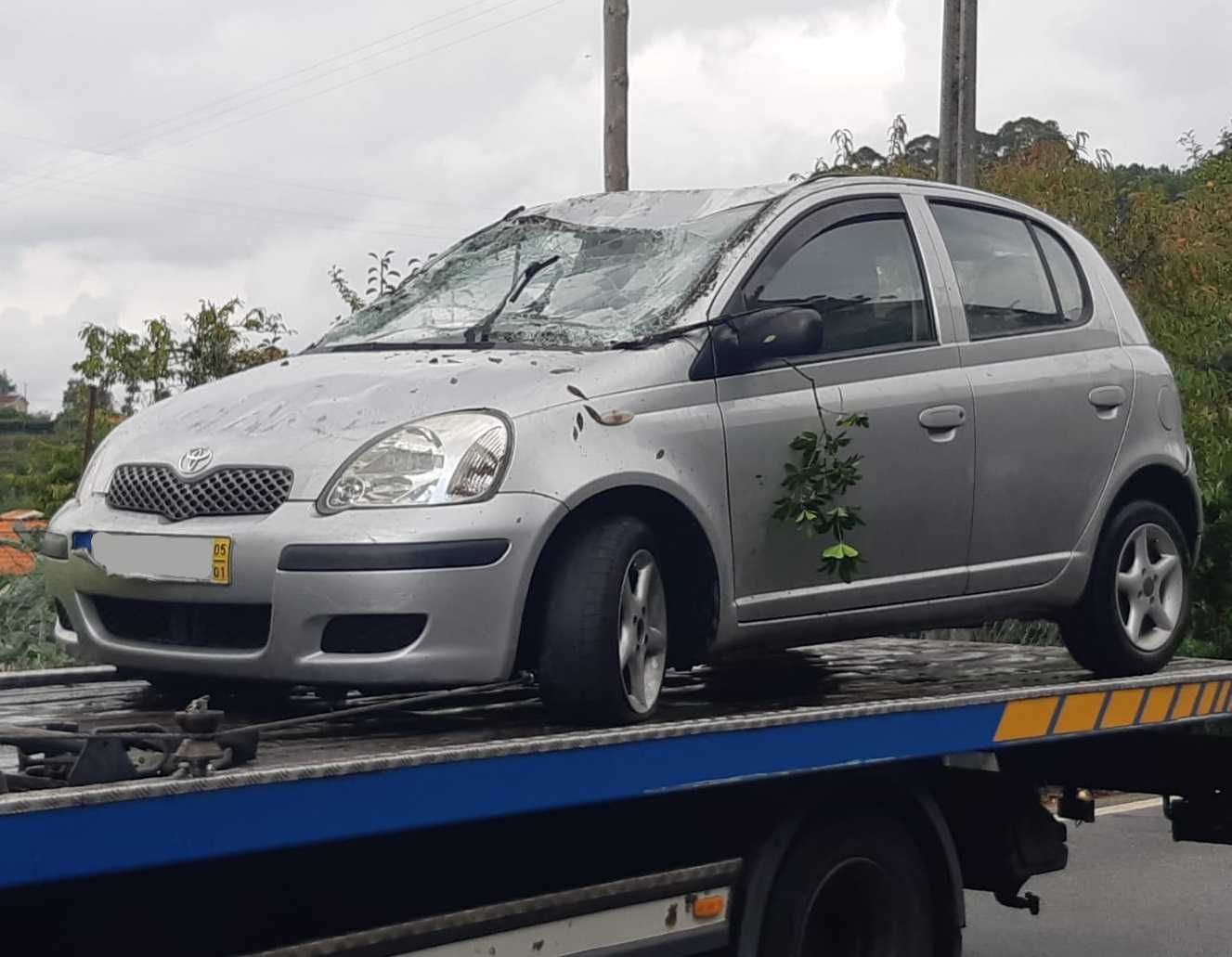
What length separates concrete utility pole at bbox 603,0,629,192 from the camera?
16.3m

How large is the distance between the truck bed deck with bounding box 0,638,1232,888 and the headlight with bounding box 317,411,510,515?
0.50 metres

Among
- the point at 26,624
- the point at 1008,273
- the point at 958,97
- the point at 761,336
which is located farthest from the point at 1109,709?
the point at 958,97

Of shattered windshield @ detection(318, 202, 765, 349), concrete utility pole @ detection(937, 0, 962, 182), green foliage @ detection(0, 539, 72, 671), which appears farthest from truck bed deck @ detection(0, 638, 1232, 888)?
concrete utility pole @ detection(937, 0, 962, 182)

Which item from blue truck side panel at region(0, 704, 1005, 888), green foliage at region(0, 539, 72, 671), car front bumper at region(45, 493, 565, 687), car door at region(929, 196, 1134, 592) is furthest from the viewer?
green foliage at region(0, 539, 72, 671)

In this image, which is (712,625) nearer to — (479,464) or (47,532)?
(479,464)

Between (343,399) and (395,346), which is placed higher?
(395,346)

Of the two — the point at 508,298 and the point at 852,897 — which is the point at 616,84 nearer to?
the point at 508,298

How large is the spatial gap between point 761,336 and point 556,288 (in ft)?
2.04

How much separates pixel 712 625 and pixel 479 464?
2.97 feet

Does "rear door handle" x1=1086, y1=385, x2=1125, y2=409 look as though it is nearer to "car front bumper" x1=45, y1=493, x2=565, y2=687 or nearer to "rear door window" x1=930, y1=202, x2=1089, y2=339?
"rear door window" x1=930, y1=202, x2=1089, y2=339

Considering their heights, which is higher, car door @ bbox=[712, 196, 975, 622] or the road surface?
car door @ bbox=[712, 196, 975, 622]

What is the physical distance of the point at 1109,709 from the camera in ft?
18.2

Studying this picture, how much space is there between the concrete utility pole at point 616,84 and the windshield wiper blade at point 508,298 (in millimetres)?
11246

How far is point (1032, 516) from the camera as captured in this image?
18.6 ft
